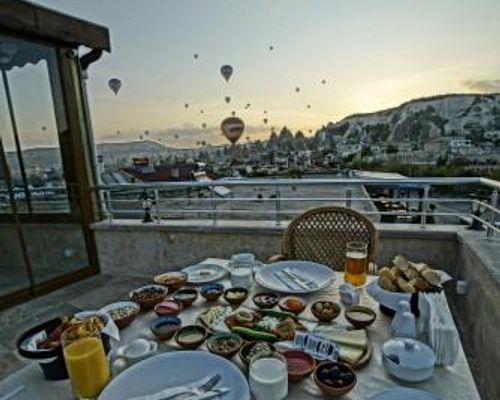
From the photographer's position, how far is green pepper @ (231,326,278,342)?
0.88m

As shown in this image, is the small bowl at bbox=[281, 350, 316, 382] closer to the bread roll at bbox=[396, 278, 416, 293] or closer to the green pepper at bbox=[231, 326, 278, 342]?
the green pepper at bbox=[231, 326, 278, 342]

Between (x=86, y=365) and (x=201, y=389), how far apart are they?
0.92ft

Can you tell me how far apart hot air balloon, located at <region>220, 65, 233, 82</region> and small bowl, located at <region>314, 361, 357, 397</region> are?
5.31 metres

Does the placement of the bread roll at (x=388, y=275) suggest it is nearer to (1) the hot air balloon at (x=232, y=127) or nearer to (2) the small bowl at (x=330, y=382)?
(2) the small bowl at (x=330, y=382)

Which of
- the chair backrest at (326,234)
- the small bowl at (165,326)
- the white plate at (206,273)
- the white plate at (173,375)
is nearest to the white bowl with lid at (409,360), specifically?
the white plate at (173,375)

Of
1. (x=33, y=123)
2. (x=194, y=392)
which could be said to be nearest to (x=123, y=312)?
(x=194, y=392)

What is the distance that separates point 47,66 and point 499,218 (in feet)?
14.8

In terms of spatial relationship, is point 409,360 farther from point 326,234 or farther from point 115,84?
point 115,84

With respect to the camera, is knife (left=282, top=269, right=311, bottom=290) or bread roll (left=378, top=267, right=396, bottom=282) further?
knife (left=282, top=269, right=311, bottom=290)

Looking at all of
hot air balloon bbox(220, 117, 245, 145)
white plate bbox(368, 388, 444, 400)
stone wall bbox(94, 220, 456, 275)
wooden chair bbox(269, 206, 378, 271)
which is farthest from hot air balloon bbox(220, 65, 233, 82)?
white plate bbox(368, 388, 444, 400)

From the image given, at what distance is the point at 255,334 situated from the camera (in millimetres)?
888

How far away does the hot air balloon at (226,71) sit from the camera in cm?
525

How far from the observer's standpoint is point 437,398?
625 mm

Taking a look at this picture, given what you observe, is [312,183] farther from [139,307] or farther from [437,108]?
[437,108]
